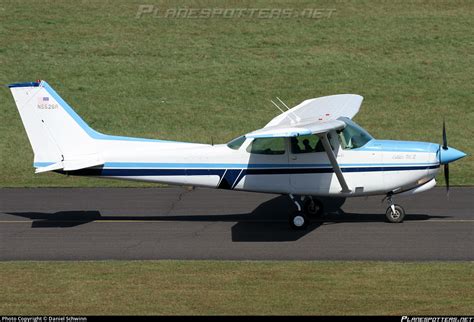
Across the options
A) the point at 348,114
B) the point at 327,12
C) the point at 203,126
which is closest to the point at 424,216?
the point at 348,114

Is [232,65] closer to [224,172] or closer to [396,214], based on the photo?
[224,172]

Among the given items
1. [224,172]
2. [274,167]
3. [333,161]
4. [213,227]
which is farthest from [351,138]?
[213,227]

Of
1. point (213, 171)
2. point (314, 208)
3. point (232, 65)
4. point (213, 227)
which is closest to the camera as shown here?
point (213, 171)

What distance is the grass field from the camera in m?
12.7

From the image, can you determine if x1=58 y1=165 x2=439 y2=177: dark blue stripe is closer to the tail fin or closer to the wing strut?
the wing strut

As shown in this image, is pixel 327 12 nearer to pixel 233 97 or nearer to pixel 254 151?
pixel 233 97

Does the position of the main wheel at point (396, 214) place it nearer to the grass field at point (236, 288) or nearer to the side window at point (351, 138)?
the side window at point (351, 138)

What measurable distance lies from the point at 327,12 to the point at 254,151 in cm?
2201

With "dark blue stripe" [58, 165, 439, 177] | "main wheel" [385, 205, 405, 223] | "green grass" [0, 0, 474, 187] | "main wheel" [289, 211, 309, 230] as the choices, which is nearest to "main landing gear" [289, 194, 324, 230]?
"main wheel" [289, 211, 309, 230]

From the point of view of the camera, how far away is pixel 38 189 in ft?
76.3

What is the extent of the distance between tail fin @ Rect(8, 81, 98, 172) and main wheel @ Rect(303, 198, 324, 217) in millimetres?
4779

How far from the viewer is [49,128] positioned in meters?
18.6

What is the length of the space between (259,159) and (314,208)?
1.87 meters

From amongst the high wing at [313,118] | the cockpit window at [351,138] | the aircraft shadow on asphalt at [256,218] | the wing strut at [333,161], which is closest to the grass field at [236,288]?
the high wing at [313,118]
